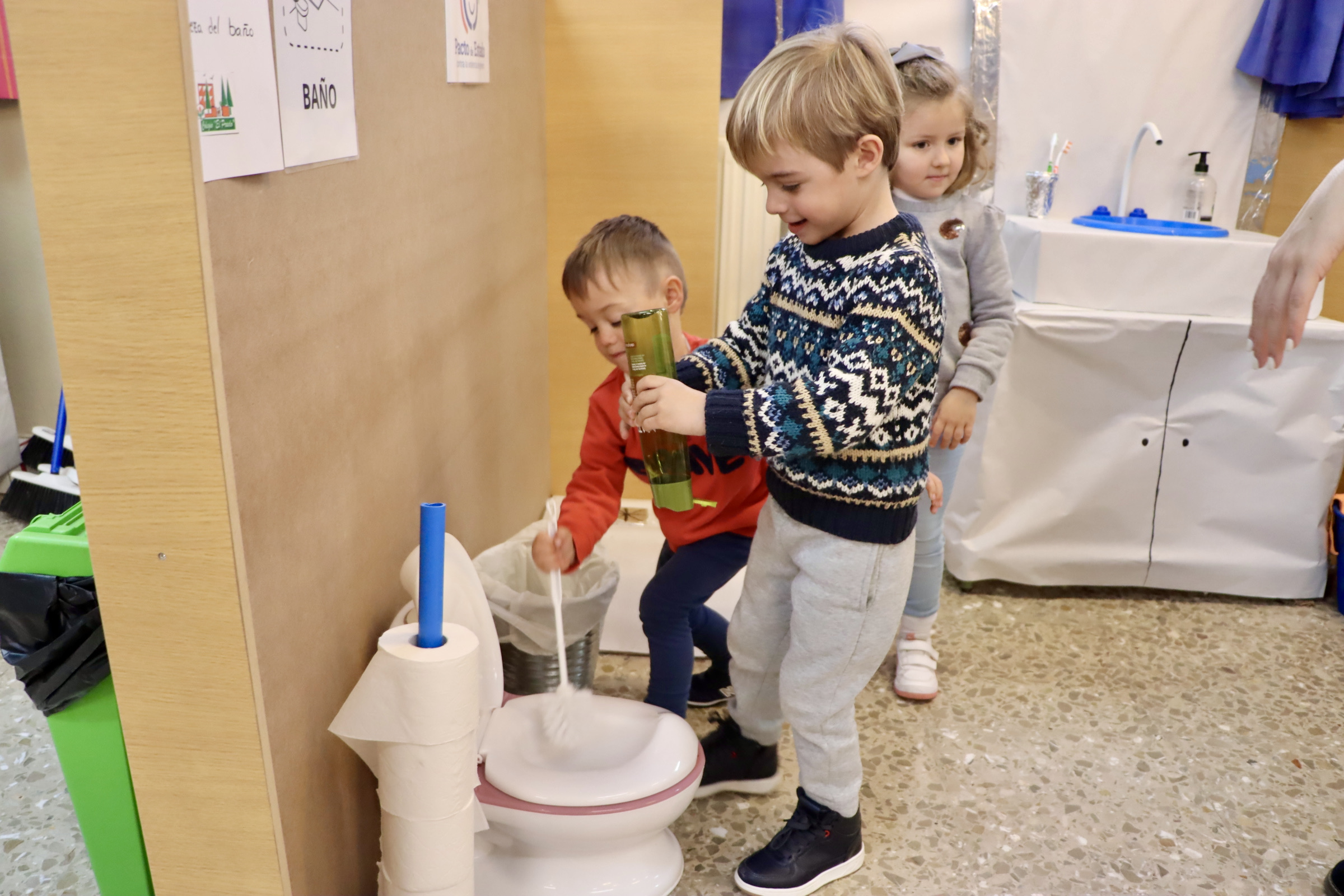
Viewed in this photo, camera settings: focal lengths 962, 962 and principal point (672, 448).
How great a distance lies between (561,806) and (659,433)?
438 millimetres

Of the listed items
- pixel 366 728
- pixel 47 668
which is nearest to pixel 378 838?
pixel 366 728

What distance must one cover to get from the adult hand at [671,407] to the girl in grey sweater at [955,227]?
54 centimetres

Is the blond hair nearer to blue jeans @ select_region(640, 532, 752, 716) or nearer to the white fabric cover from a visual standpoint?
blue jeans @ select_region(640, 532, 752, 716)

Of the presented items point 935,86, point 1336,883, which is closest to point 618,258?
point 935,86

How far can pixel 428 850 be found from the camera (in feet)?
3.09

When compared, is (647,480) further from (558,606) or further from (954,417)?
(954,417)

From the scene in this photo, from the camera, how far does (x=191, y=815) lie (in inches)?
33.1

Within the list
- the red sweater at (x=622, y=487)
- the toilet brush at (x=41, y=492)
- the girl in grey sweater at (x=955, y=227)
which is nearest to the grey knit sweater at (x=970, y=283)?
the girl in grey sweater at (x=955, y=227)

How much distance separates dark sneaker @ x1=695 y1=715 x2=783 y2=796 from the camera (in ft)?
4.53

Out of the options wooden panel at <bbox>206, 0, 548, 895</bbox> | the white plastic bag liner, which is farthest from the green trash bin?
the white plastic bag liner

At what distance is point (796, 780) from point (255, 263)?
1.05m

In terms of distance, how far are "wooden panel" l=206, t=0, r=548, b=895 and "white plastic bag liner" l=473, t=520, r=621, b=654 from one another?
9 centimetres

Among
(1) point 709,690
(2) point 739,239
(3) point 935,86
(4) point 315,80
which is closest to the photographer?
(4) point 315,80

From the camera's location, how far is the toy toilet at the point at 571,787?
3.56 ft
